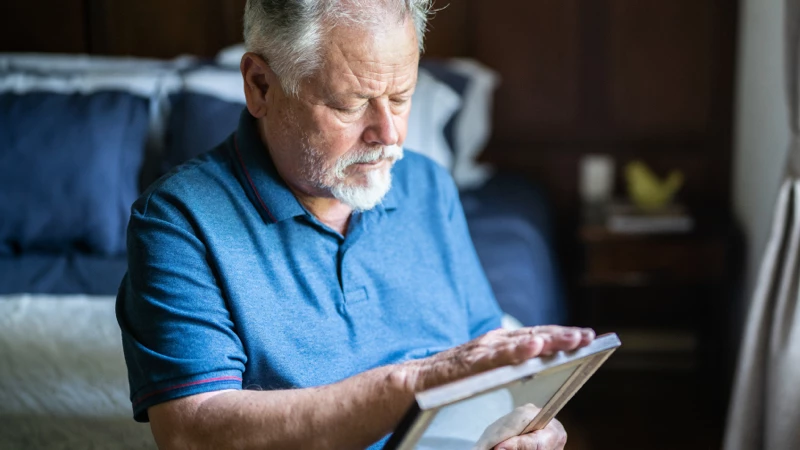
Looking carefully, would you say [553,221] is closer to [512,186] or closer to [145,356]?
[512,186]

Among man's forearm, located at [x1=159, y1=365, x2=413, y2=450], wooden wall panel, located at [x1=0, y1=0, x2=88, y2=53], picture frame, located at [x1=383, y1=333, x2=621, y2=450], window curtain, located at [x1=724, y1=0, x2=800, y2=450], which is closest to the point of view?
picture frame, located at [x1=383, y1=333, x2=621, y2=450]

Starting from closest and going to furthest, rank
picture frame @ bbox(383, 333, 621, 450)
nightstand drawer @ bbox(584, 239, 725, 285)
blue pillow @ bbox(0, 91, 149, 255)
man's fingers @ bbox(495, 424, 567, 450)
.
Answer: picture frame @ bbox(383, 333, 621, 450) < man's fingers @ bbox(495, 424, 567, 450) < blue pillow @ bbox(0, 91, 149, 255) < nightstand drawer @ bbox(584, 239, 725, 285)

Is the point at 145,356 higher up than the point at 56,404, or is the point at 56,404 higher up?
the point at 145,356

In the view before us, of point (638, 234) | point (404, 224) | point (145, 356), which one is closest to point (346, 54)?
point (404, 224)

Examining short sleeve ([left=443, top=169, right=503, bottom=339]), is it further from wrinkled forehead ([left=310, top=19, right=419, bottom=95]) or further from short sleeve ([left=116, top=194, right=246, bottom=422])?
short sleeve ([left=116, top=194, right=246, bottom=422])

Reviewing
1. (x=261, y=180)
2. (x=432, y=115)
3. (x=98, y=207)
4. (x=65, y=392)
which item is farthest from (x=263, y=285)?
(x=432, y=115)

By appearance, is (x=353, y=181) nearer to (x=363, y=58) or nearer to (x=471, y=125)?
(x=363, y=58)

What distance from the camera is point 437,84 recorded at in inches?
105

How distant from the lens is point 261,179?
1.27 m

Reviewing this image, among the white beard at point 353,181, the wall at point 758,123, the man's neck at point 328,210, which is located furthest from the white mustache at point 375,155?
the wall at point 758,123

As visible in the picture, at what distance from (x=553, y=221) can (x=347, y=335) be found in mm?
1906

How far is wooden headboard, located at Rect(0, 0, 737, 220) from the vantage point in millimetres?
2994

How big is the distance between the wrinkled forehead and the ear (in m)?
0.09

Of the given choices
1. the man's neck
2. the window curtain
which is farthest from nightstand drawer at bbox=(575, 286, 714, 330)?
the man's neck
